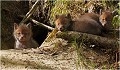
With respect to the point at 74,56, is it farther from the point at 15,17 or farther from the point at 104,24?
the point at 15,17

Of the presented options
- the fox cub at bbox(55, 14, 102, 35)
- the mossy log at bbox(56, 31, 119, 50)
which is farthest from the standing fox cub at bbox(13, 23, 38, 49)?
the mossy log at bbox(56, 31, 119, 50)

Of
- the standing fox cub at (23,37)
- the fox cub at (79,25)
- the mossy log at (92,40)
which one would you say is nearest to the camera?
the mossy log at (92,40)

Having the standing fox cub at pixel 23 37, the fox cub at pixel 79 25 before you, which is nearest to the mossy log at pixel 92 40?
the fox cub at pixel 79 25

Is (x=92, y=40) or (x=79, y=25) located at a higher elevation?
(x=79, y=25)

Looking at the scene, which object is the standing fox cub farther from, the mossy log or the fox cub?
the mossy log

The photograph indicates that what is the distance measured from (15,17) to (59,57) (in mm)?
4449

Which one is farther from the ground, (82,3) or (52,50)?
(82,3)

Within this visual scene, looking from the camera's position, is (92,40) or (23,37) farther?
(23,37)

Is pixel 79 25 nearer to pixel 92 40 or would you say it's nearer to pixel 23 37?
pixel 92 40

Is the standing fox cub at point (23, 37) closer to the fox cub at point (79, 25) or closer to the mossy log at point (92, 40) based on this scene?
the fox cub at point (79, 25)

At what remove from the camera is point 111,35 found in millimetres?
6270

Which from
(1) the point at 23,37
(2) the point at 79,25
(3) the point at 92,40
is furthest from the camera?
(1) the point at 23,37

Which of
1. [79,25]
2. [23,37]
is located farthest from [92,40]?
[23,37]

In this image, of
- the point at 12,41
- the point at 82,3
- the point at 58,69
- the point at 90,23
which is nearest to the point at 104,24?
the point at 90,23
